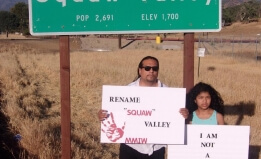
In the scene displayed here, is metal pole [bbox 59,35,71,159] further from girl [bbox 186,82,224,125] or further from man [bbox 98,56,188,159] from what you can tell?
girl [bbox 186,82,224,125]

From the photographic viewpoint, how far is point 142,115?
3.87m

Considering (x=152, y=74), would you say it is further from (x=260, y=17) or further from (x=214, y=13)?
(x=260, y=17)

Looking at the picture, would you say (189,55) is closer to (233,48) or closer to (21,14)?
(233,48)

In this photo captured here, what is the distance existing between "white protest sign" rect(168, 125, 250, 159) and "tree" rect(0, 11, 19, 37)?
110 metres

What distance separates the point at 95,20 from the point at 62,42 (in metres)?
0.40

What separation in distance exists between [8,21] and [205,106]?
112 metres

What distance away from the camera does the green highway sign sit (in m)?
4.04

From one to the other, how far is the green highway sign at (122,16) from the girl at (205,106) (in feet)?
1.93

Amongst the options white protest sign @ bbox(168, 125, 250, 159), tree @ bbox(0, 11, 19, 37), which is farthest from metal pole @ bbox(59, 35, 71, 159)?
tree @ bbox(0, 11, 19, 37)

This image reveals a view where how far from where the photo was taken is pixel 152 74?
3996 mm

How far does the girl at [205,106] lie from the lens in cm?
413

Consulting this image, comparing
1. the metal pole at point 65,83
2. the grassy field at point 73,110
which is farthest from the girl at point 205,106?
the grassy field at point 73,110

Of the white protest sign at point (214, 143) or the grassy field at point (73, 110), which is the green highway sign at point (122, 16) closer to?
the white protest sign at point (214, 143)

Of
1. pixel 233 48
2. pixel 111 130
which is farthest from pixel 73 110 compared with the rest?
pixel 233 48
